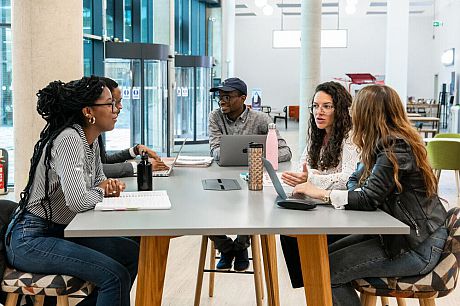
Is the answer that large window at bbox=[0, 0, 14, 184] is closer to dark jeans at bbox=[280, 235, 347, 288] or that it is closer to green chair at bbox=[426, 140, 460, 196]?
green chair at bbox=[426, 140, 460, 196]

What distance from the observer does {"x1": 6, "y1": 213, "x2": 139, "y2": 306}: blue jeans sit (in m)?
2.62

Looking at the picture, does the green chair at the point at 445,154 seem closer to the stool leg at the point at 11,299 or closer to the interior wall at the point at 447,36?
the stool leg at the point at 11,299

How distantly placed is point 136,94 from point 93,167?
7701 millimetres

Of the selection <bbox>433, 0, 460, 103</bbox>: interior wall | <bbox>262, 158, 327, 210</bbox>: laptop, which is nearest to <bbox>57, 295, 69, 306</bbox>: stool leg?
<bbox>262, 158, 327, 210</bbox>: laptop

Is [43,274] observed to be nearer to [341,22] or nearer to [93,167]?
[93,167]

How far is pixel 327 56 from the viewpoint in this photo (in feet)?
86.4

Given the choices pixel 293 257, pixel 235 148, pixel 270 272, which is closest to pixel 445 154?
pixel 235 148

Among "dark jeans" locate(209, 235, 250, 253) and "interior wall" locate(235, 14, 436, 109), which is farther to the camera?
"interior wall" locate(235, 14, 436, 109)

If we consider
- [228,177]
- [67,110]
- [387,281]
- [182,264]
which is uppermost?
[67,110]

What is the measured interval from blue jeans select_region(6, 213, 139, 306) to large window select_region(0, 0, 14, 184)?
621 centimetres

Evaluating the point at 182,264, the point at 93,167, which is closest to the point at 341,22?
the point at 182,264

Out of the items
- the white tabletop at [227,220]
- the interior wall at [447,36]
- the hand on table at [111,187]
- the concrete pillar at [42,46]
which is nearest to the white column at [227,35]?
the interior wall at [447,36]

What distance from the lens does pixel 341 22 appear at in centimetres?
2609

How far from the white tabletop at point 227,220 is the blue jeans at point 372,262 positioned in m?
0.20
